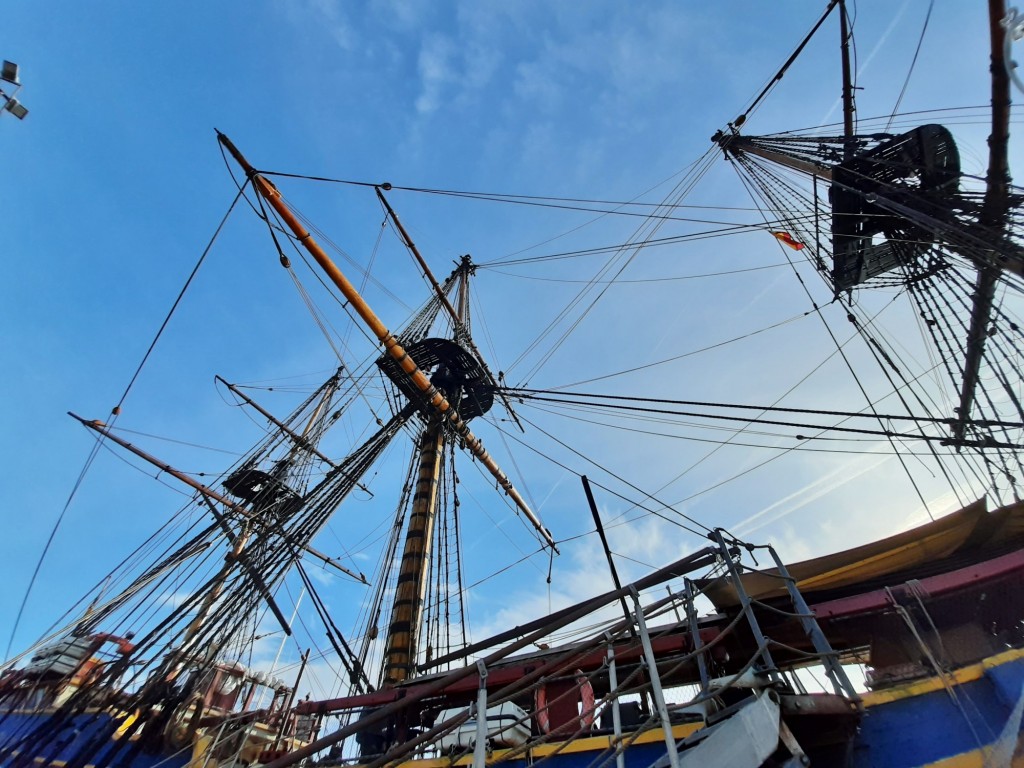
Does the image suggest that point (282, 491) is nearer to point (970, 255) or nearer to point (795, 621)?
point (795, 621)

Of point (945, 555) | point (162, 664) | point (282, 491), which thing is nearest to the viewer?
point (945, 555)

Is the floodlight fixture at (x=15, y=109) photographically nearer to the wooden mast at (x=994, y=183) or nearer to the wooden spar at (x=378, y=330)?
the wooden spar at (x=378, y=330)

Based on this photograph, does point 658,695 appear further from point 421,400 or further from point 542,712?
point 421,400

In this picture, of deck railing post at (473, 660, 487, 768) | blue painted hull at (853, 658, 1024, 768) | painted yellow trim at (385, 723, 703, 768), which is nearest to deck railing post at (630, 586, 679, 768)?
deck railing post at (473, 660, 487, 768)

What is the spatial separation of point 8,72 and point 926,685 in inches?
506

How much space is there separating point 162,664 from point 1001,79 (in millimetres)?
15681

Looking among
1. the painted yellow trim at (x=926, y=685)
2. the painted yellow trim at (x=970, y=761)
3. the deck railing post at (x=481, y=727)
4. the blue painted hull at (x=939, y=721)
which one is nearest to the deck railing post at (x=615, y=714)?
the deck railing post at (x=481, y=727)

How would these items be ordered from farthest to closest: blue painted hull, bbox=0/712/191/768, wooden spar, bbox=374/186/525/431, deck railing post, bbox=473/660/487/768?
wooden spar, bbox=374/186/525/431 → blue painted hull, bbox=0/712/191/768 → deck railing post, bbox=473/660/487/768

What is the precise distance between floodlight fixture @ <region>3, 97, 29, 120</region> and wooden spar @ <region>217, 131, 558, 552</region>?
3.86 m

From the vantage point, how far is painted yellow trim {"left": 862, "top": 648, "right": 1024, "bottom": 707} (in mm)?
3789

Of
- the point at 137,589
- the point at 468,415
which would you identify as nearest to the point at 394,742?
the point at 137,589

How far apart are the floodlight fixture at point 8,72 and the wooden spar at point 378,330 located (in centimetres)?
374

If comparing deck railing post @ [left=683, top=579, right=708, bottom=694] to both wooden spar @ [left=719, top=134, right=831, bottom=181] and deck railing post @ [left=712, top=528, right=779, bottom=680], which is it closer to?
deck railing post @ [left=712, top=528, right=779, bottom=680]

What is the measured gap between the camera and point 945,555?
5043 millimetres
